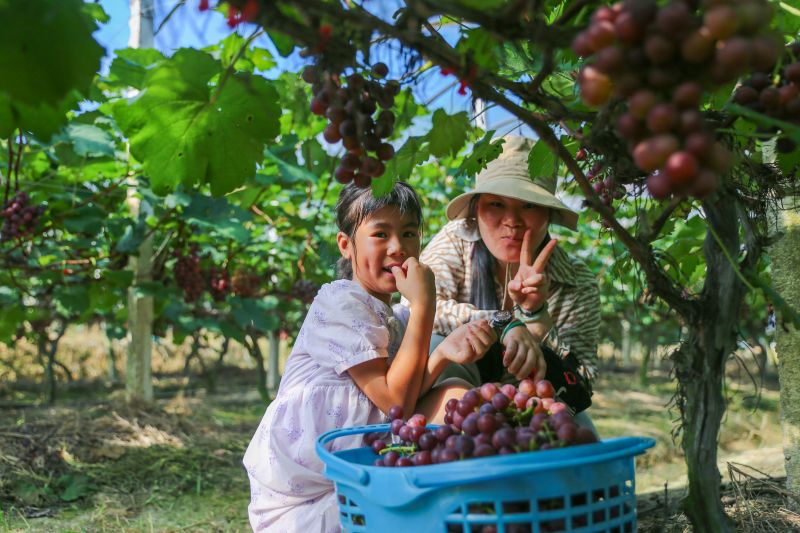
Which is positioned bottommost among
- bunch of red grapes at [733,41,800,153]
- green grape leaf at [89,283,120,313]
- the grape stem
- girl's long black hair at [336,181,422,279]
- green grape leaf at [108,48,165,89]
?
the grape stem

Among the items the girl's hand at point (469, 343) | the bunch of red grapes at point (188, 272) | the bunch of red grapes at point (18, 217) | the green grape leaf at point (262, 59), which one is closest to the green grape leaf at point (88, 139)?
the bunch of red grapes at point (18, 217)

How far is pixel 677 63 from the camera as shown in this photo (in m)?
0.84

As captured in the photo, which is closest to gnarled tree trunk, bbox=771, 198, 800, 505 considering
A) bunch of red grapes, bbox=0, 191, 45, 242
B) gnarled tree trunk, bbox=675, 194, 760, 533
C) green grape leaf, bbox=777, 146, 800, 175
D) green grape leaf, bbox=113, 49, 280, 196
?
green grape leaf, bbox=777, 146, 800, 175

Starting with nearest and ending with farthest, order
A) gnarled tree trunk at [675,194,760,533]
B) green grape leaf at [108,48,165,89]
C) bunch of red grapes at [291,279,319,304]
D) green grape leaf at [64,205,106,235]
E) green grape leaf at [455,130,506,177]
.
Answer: gnarled tree trunk at [675,194,760,533], green grape leaf at [455,130,506,177], green grape leaf at [108,48,165,89], green grape leaf at [64,205,106,235], bunch of red grapes at [291,279,319,304]

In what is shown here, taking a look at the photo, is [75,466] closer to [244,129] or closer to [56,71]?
[244,129]

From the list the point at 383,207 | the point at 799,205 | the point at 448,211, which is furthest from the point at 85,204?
the point at 799,205

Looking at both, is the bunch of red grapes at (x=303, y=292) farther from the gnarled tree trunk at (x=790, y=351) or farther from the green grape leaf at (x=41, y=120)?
the green grape leaf at (x=41, y=120)

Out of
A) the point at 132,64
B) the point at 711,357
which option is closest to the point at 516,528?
the point at 711,357

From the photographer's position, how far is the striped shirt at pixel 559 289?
8.60 feet

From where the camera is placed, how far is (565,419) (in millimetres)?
1208

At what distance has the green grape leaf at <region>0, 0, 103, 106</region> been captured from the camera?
32.1 inches

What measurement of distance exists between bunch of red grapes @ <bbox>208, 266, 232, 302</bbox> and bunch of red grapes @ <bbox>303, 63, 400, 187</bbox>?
4.89 metres

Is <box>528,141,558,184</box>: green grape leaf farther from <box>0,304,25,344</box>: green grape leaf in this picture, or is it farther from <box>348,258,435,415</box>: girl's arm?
<box>0,304,25,344</box>: green grape leaf

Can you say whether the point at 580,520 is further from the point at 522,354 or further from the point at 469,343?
the point at 522,354
